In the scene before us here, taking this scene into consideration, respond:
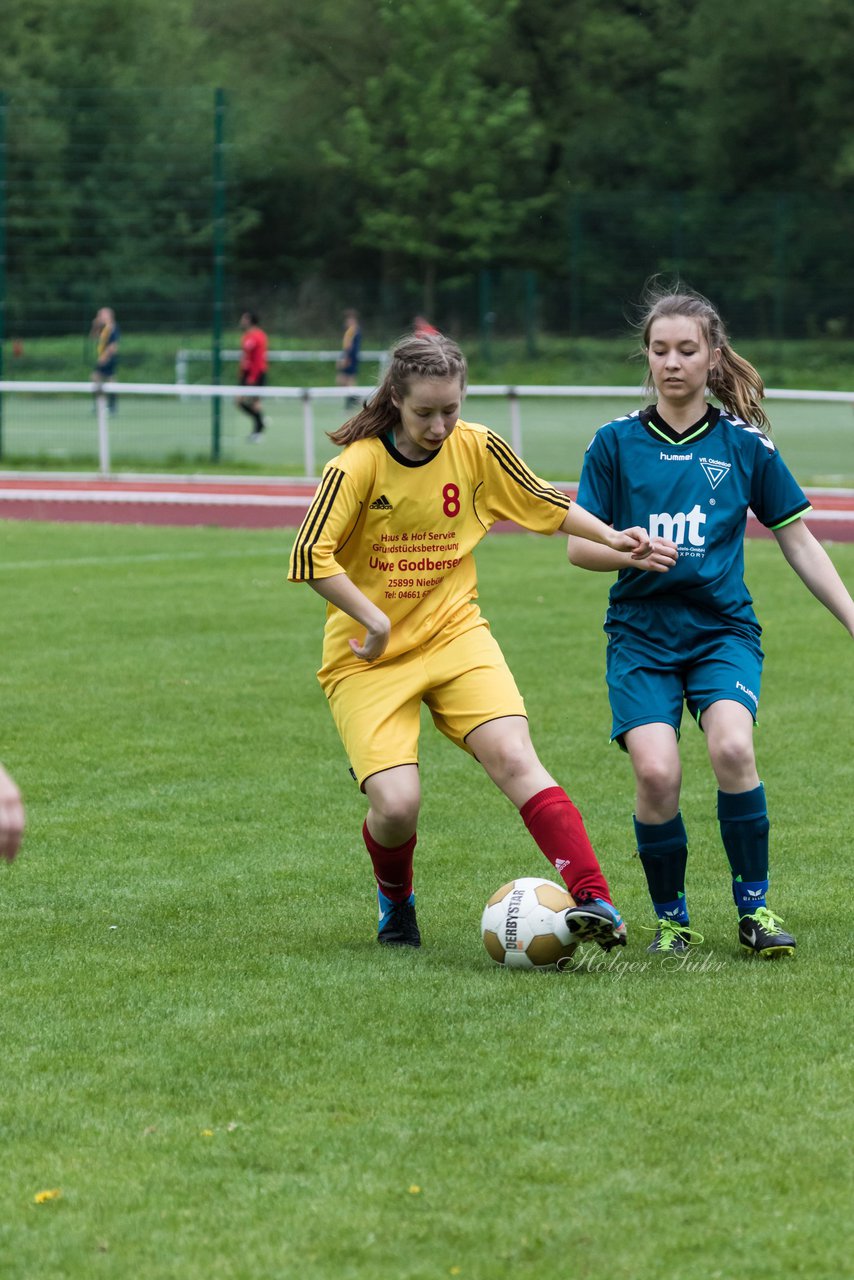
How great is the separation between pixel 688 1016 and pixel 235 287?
48.5 meters

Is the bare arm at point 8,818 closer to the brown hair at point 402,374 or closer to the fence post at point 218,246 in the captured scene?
the brown hair at point 402,374

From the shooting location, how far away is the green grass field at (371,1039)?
330cm

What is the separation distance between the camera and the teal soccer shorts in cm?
507

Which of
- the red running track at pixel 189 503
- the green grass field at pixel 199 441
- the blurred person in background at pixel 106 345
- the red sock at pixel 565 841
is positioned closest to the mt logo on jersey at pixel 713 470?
the red sock at pixel 565 841

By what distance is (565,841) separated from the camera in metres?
4.99

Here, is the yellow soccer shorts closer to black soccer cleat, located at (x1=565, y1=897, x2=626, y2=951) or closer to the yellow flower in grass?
black soccer cleat, located at (x1=565, y1=897, x2=626, y2=951)

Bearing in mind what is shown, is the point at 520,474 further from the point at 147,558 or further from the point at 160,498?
the point at 160,498

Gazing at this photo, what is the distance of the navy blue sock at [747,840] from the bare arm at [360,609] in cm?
104

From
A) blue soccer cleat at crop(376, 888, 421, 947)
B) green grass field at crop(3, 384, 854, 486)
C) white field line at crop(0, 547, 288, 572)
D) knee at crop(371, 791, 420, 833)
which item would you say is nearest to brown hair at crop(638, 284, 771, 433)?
knee at crop(371, 791, 420, 833)

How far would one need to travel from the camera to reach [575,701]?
905 cm

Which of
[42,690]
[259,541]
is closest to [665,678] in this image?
[42,690]

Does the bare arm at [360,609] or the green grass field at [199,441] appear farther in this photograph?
the green grass field at [199,441]

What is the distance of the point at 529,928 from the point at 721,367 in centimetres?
169

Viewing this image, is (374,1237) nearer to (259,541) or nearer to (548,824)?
(548,824)
